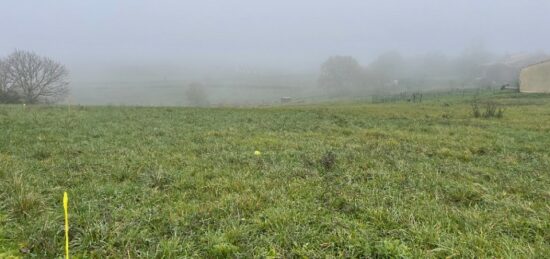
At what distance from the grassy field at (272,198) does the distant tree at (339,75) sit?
100876mm

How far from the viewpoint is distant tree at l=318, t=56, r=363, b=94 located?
112m

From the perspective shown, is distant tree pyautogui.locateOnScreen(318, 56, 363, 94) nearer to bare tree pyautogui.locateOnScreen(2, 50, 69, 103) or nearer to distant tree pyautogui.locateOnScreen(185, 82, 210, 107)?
distant tree pyautogui.locateOnScreen(185, 82, 210, 107)

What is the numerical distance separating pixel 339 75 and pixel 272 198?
357 ft

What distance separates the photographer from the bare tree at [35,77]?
2480 inches

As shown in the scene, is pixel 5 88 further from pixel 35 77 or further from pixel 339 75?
pixel 339 75

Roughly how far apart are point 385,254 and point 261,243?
1619mm

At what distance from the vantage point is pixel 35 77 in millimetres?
65625

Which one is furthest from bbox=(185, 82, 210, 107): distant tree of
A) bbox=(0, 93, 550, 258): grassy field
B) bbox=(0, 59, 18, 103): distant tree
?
bbox=(0, 93, 550, 258): grassy field

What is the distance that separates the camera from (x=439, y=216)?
19.0 ft

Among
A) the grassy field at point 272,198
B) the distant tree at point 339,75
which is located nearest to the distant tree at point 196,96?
the distant tree at point 339,75

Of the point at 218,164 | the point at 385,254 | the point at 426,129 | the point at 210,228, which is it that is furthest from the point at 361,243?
the point at 426,129

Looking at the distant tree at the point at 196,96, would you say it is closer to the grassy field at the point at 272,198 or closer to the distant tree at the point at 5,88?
the distant tree at the point at 5,88

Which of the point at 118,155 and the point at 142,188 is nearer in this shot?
the point at 142,188

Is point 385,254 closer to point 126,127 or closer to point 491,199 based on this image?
point 491,199
